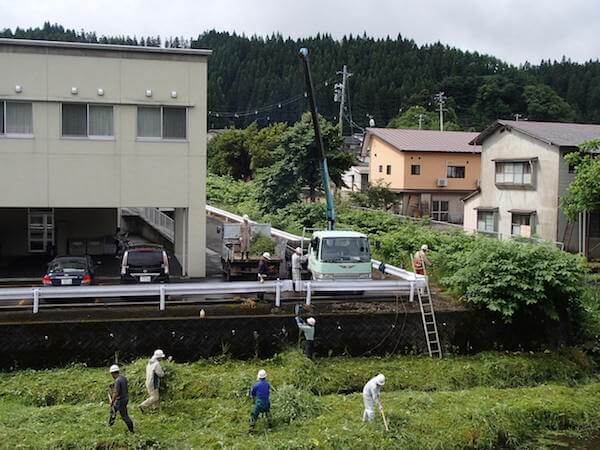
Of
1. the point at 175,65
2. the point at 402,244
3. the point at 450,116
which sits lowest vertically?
the point at 402,244

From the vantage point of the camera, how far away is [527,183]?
31547mm

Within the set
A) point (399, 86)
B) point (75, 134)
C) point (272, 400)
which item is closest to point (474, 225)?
point (75, 134)

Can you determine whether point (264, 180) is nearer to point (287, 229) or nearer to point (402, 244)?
point (287, 229)

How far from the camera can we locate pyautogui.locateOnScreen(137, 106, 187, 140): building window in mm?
21375

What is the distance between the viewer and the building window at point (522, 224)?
102 ft

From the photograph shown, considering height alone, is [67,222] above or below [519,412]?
above

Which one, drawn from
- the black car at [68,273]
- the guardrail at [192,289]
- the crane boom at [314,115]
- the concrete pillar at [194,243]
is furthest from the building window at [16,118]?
the crane boom at [314,115]

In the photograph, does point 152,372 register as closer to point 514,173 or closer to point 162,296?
point 162,296

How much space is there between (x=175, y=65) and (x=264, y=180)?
57.4 feet

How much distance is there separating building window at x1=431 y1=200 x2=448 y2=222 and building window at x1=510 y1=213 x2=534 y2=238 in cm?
1281

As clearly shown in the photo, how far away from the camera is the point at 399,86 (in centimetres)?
10244

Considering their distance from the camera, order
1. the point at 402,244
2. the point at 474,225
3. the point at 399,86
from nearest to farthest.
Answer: the point at 402,244
the point at 474,225
the point at 399,86

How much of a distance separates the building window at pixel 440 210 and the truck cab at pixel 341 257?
27460mm

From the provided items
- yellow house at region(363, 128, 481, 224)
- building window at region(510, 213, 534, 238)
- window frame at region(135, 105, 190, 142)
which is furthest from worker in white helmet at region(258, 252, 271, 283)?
yellow house at region(363, 128, 481, 224)
